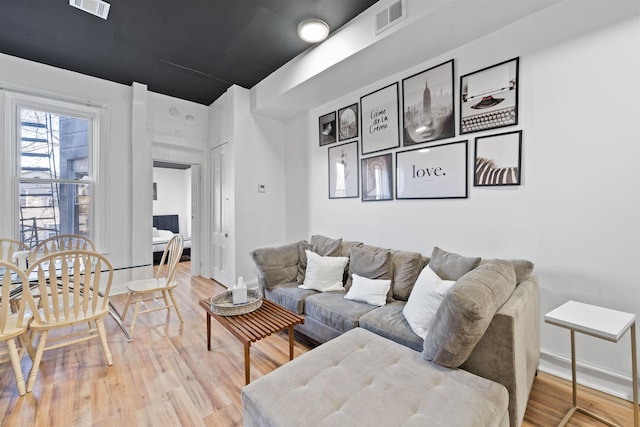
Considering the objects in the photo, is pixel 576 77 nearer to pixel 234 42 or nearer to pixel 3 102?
pixel 234 42

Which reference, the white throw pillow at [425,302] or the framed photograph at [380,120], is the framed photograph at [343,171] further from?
the white throw pillow at [425,302]

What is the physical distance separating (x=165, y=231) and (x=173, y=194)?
1.20 metres

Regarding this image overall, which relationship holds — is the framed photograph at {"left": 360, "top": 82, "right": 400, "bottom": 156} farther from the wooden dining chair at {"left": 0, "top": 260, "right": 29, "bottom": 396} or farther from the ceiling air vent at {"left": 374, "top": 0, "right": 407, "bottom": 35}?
the wooden dining chair at {"left": 0, "top": 260, "right": 29, "bottom": 396}

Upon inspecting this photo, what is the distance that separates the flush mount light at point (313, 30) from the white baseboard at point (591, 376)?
328 centimetres

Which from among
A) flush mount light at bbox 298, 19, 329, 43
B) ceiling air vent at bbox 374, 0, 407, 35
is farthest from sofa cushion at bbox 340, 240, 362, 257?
flush mount light at bbox 298, 19, 329, 43

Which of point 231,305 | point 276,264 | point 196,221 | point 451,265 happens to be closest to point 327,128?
point 276,264

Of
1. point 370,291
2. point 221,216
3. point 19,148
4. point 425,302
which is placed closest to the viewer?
point 425,302

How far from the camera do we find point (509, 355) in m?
1.33

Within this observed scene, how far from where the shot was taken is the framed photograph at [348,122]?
10.8ft

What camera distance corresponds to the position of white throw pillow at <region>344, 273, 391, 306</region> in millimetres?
2312

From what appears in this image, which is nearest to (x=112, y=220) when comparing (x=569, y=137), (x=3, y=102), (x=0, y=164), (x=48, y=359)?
(x=0, y=164)

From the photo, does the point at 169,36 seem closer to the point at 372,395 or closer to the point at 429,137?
the point at 429,137

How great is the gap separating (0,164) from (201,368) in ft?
11.2

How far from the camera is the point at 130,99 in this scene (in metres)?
3.97
